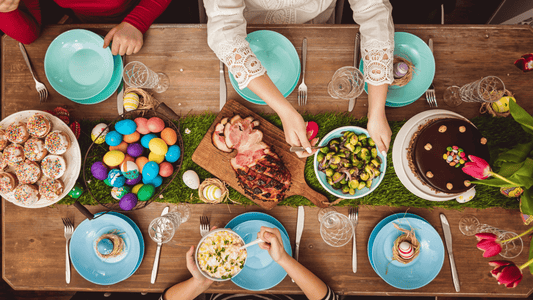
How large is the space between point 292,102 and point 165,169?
2.60 ft

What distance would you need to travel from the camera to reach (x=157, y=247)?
4.78 feet

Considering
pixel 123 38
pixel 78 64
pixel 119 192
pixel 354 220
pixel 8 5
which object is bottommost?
pixel 354 220

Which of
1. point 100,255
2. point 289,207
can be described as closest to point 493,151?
point 289,207

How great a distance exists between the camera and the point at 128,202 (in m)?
1.32

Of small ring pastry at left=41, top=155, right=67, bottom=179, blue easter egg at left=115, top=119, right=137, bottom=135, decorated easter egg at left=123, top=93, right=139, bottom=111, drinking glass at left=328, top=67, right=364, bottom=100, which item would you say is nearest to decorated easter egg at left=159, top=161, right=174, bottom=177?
blue easter egg at left=115, top=119, right=137, bottom=135

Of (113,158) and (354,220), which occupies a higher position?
(113,158)

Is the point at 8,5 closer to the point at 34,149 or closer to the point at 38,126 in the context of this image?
the point at 38,126

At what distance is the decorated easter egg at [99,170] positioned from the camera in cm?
135

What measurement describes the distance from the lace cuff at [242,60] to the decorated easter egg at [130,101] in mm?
559

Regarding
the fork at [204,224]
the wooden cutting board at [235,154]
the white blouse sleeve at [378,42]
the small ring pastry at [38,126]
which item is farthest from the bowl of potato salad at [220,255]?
the white blouse sleeve at [378,42]

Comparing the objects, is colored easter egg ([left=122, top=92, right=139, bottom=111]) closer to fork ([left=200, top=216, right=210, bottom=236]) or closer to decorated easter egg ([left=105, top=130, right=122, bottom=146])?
decorated easter egg ([left=105, top=130, right=122, bottom=146])

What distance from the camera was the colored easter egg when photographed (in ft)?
4.55

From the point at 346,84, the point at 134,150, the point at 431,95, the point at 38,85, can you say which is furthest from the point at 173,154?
the point at 431,95

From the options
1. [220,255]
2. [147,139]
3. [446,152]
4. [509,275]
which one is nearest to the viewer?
[509,275]
